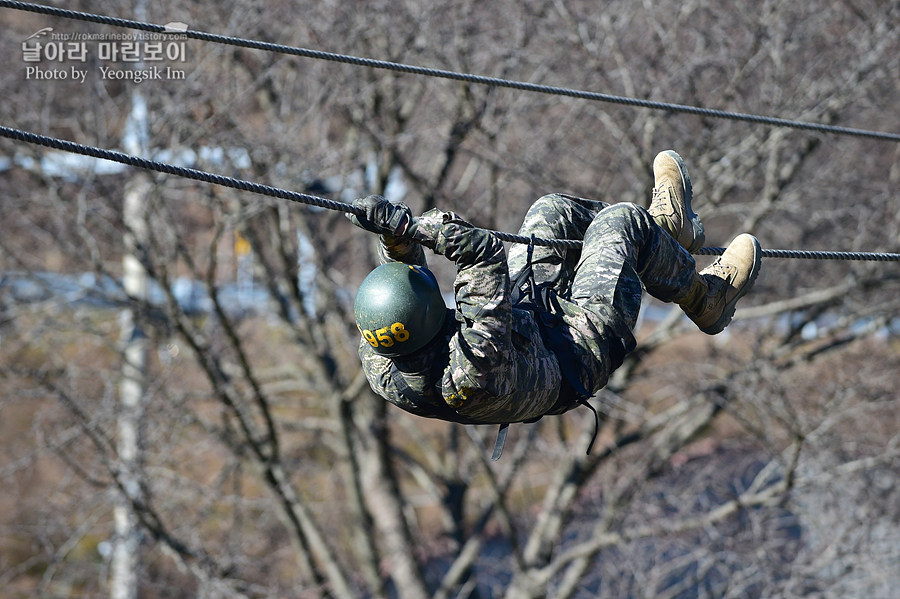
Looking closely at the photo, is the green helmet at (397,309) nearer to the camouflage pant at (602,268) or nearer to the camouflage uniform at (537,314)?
the camouflage uniform at (537,314)

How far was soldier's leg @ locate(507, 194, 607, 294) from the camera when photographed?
5219mm

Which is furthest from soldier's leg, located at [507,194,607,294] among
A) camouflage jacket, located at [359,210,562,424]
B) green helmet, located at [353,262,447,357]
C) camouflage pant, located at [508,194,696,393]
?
green helmet, located at [353,262,447,357]

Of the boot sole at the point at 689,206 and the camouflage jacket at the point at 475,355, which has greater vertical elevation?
the boot sole at the point at 689,206

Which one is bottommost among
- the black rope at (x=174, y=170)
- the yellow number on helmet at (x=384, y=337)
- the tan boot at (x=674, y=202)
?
the yellow number on helmet at (x=384, y=337)

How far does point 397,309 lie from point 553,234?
1.42 metres

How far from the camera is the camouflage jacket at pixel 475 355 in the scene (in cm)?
420

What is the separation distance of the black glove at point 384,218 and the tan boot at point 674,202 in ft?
A: 5.82

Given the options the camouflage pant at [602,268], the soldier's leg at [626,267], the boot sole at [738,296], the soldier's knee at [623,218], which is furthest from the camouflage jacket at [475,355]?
the boot sole at [738,296]

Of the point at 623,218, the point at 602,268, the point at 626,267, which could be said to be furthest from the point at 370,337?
the point at 623,218

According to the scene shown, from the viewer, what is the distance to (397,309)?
4.07m

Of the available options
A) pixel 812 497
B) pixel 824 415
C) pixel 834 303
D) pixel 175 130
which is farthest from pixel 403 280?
pixel 812 497

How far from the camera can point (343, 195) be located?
36.7 feet

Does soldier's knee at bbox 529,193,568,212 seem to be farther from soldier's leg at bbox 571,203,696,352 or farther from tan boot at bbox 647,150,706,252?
tan boot at bbox 647,150,706,252

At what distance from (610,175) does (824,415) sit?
156 inches
